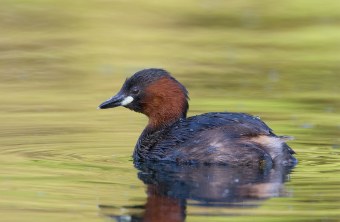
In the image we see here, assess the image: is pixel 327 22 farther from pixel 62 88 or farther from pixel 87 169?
pixel 87 169

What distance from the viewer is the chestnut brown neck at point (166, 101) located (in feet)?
37.0

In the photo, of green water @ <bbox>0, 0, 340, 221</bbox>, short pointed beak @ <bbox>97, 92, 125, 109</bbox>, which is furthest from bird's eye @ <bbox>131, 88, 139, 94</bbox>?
green water @ <bbox>0, 0, 340, 221</bbox>

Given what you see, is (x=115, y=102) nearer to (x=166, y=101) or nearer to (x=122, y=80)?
(x=166, y=101)

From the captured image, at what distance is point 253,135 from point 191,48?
8.10m

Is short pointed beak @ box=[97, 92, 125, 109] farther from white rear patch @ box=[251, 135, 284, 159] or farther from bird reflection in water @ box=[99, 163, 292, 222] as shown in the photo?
white rear patch @ box=[251, 135, 284, 159]

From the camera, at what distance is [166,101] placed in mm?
11305

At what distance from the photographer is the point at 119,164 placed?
34.7 ft

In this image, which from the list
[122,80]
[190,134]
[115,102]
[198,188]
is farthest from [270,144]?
[122,80]

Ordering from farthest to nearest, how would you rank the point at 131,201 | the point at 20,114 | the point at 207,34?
1. the point at 207,34
2. the point at 20,114
3. the point at 131,201

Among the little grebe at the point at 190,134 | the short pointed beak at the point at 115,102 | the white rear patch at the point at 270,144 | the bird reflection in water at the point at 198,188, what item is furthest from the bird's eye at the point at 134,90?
the white rear patch at the point at 270,144

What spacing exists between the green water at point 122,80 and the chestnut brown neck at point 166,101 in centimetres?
50

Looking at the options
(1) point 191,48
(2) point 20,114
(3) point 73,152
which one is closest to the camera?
(3) point 73,152

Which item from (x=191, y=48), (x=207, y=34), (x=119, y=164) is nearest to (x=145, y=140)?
(x=119, y=164)

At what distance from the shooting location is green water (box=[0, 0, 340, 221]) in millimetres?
8883
